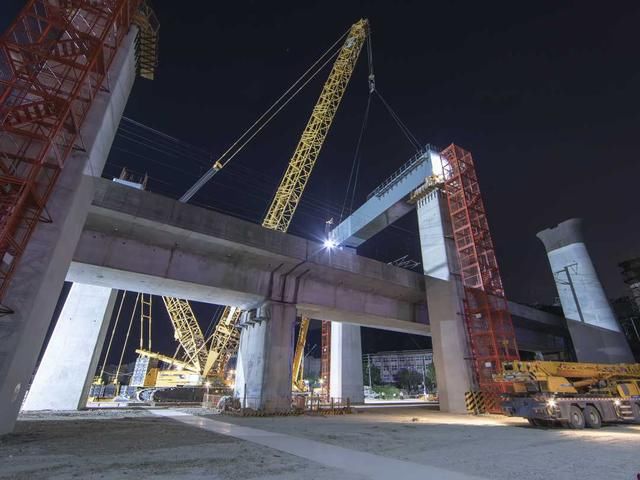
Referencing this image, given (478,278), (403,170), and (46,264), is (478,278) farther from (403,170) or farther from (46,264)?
(46,264)

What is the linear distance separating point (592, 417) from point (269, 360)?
611 inches

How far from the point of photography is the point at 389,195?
108ft

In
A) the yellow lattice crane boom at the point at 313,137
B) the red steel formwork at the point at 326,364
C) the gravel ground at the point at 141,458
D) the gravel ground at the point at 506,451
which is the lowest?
the gravel ground at the point at 141,458

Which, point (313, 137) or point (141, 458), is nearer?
point (141, 458)

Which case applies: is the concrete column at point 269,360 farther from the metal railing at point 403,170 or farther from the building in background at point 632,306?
the building in background at point 632,306

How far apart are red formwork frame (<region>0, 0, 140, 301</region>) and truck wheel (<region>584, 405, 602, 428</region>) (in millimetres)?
22858

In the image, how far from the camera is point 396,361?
140375 mm

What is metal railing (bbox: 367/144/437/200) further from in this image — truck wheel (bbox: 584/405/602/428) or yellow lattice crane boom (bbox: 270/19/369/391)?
truck wheel (bbox: 584/405/602/428)

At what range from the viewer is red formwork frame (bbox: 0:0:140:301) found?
37.5 ft

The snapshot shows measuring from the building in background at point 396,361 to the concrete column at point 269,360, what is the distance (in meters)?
119

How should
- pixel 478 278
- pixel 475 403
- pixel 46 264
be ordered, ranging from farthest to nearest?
pixel 478 278 < pixel 475 403 < pixel 46 264

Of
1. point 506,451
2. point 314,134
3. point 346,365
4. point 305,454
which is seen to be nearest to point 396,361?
point 346,365

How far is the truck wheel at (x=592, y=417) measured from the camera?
48.3ft

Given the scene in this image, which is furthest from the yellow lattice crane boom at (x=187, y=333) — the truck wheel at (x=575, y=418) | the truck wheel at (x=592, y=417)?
the truck wheel at (x=592, y=417)
